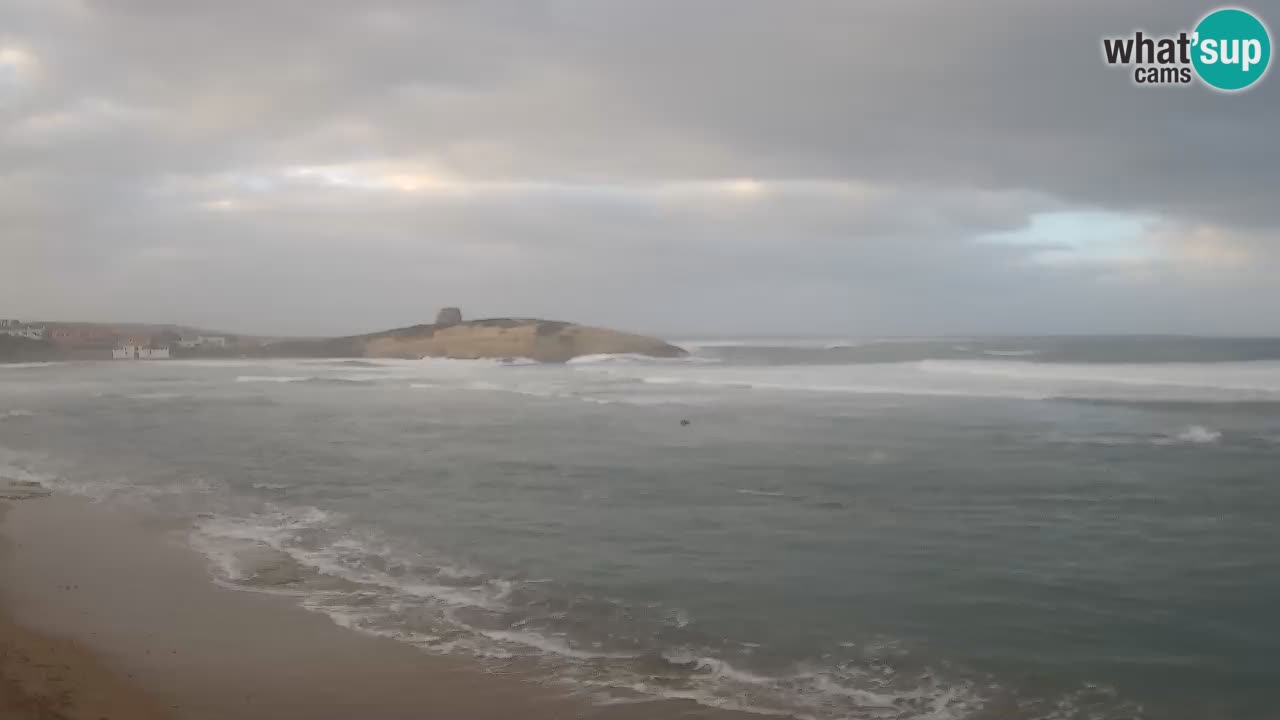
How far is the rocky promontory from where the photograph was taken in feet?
226

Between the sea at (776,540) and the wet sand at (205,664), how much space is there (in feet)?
1.10

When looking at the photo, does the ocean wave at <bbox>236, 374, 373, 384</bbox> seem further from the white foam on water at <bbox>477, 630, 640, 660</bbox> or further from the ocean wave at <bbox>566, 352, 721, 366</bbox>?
the white foam on water at <bbox>477, 630, 640, 660</bbox>

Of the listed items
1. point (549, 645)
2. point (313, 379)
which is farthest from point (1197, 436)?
point (313, 379)

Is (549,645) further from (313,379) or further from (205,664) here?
(313,379)

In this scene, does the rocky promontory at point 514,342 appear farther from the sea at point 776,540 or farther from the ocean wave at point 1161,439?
the ocean wave at point 1161,439

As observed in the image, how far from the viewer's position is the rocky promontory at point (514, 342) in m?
68.9

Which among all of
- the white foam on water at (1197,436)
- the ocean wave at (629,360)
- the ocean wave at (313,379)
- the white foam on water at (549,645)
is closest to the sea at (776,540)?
the white foam on water at (549,645)

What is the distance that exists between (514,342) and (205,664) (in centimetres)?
6234

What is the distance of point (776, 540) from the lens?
1121 cm

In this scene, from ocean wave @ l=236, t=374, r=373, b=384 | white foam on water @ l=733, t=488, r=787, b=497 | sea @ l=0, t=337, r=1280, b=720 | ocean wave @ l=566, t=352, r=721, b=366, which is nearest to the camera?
sea @ l=0, t=337, r=1280, b=720

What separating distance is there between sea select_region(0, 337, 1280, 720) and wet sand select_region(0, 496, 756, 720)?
336 mm

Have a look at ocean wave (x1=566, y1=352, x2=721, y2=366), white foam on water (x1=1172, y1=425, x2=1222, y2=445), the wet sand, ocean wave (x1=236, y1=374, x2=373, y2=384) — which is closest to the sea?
white foam on water (x1=1172, y1=425, x2=1222, y2=445)

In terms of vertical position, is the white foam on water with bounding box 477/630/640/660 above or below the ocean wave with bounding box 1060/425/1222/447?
below

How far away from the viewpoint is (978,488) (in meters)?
14.1
